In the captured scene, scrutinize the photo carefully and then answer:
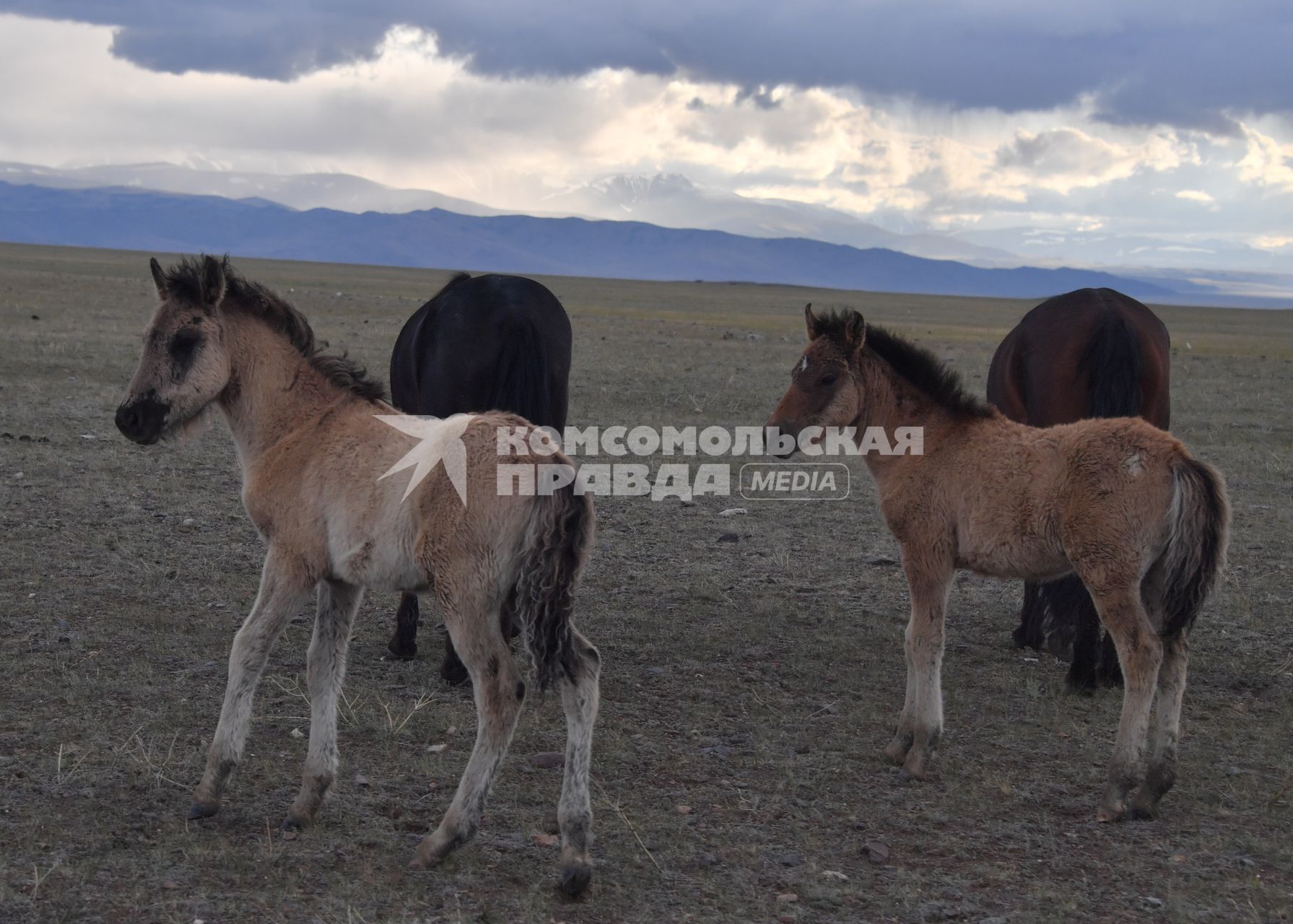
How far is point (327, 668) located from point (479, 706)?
0.97 m

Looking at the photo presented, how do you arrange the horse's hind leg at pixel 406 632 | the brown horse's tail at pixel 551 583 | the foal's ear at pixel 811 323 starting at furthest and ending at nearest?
the horse's hind leg at pixel 406 632, the foal's ear at pixel 811 323, the brown horse's tail at pixel 551 583

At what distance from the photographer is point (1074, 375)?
809cm

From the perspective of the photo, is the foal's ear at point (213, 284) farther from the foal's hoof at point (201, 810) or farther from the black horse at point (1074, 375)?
the black horse at point (1074, 375)

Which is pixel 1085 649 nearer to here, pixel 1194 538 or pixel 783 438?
pixel 1194 538

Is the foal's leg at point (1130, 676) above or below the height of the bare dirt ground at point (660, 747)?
above

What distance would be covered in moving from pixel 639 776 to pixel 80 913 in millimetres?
2435

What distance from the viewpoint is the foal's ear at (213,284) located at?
5156 mm

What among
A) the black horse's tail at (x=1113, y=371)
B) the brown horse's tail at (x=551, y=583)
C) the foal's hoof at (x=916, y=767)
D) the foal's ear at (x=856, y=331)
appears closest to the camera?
the brown horse's tail at (x=551, y=583)

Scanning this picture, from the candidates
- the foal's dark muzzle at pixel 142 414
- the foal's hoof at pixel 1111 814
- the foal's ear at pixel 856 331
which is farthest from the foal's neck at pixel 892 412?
the foal's dark muzzle at pixel 142 414

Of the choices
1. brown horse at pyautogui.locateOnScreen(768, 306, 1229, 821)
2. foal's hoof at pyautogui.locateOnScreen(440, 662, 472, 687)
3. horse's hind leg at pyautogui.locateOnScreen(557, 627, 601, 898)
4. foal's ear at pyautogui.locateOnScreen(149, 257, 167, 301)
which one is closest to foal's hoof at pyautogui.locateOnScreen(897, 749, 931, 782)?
brown horse at pyautogui.locateOnScreen(768, 306, 1229, 821)

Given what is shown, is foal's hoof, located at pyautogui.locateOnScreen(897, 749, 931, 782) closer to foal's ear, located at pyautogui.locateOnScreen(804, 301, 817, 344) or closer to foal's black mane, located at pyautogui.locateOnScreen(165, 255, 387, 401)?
foal's ear, located at pyautogui.locateOnScreen(804, 301, 817, 344)

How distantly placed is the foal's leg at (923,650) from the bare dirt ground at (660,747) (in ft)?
0.61

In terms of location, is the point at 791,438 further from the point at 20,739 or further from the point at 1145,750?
the point at 20,739

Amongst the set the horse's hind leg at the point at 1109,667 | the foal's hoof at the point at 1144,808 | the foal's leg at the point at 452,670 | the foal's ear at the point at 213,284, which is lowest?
the foal's leg at the point at 452,670
